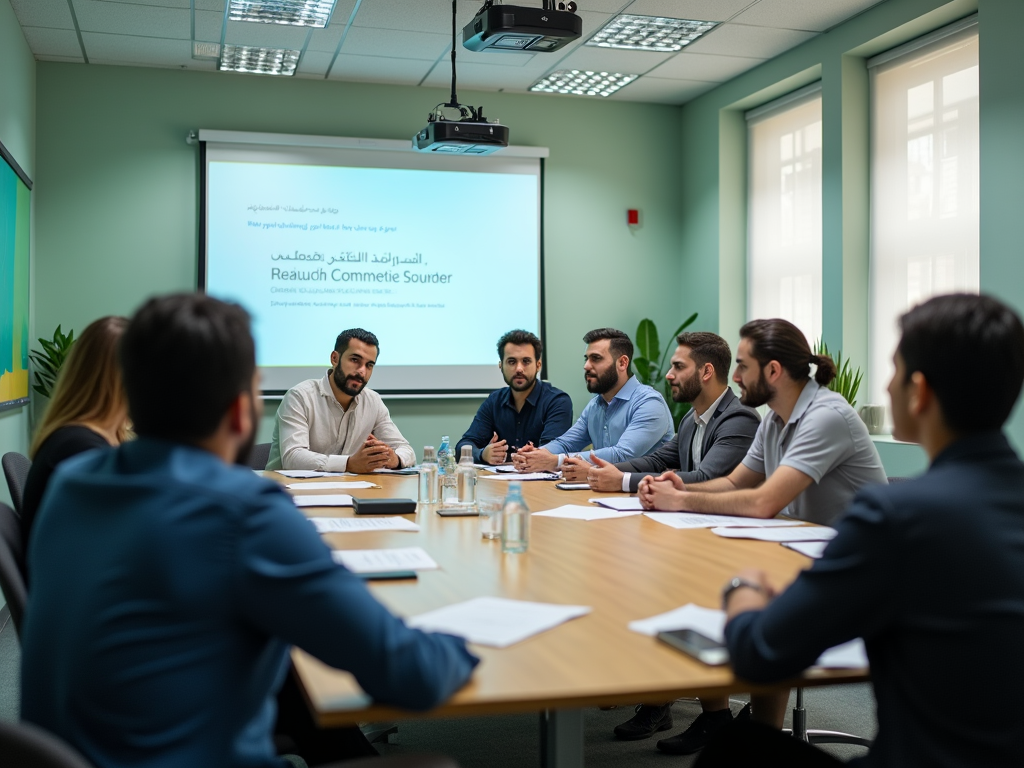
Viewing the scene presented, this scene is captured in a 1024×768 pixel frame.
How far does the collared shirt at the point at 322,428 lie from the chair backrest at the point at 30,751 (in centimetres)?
339

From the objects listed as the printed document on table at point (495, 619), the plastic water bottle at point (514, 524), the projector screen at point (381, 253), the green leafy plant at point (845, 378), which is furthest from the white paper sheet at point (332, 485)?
the projector screen at point (381, 253)

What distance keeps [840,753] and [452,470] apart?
66.0 inches

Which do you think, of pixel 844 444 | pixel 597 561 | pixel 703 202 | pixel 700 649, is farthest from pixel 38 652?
pixel 703 202

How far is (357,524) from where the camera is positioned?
2789 millimetres

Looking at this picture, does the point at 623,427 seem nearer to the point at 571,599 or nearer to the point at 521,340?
the point at 521,340

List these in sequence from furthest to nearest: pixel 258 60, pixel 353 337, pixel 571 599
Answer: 1. pixel 258 60
2. pixel 353 337
3. pixel 571 599

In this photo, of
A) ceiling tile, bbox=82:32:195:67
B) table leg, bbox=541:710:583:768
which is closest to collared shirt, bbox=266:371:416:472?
ceiling tile, bbox=82:32:195:67

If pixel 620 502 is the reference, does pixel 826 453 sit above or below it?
above

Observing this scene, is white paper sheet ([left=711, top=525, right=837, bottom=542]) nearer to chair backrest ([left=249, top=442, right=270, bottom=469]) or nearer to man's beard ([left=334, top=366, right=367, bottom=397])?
man's beard ([left=334, top=366, right=367, bottom=397])

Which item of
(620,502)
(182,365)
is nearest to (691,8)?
(620,502)

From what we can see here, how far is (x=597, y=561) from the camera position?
2.24 meters

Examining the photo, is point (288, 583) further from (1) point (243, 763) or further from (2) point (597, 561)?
(2) point (597, 561)

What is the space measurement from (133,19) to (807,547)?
15.9 ft

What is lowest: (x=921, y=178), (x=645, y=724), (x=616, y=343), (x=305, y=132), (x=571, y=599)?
(x=645, y=724)
